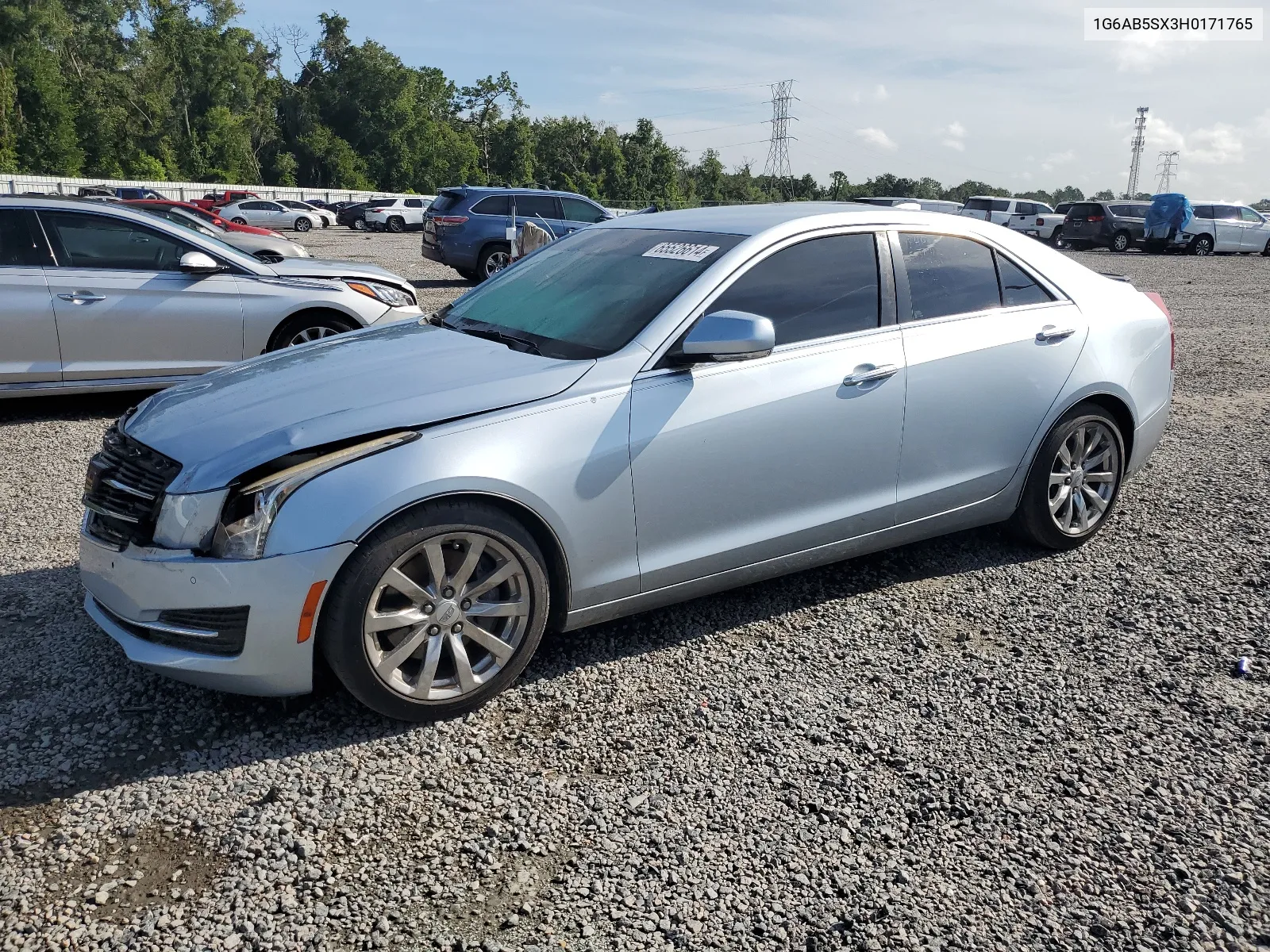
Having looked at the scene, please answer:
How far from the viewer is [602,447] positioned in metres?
3.43

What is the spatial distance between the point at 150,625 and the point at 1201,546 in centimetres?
476

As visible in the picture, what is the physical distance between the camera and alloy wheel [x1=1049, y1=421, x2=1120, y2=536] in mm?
4762

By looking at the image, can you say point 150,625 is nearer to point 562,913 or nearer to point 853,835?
point 562,913

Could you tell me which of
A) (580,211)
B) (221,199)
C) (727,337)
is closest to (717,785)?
(727,337)

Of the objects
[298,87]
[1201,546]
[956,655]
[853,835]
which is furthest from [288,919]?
[298,87]

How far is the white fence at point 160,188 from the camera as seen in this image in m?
48.9

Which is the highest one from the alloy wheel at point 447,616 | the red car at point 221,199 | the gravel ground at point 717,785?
the red car at point 221,199

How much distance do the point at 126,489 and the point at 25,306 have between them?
4678mm

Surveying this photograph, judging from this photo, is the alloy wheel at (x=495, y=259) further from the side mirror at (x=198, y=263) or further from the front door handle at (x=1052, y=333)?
the front door handle at (x=1052, y=333)

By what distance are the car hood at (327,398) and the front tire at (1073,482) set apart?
93.5 inches

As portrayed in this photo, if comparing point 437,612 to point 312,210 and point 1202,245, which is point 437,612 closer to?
point 1202,245

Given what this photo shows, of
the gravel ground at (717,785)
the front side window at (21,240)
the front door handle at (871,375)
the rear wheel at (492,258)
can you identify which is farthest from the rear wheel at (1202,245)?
the front side window at (21,240)

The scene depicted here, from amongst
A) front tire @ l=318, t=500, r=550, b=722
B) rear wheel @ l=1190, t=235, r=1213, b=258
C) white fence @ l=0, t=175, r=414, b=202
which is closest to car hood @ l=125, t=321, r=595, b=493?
front tire @ l=318, t=500, r=550, b=722

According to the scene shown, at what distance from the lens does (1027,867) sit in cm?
268
